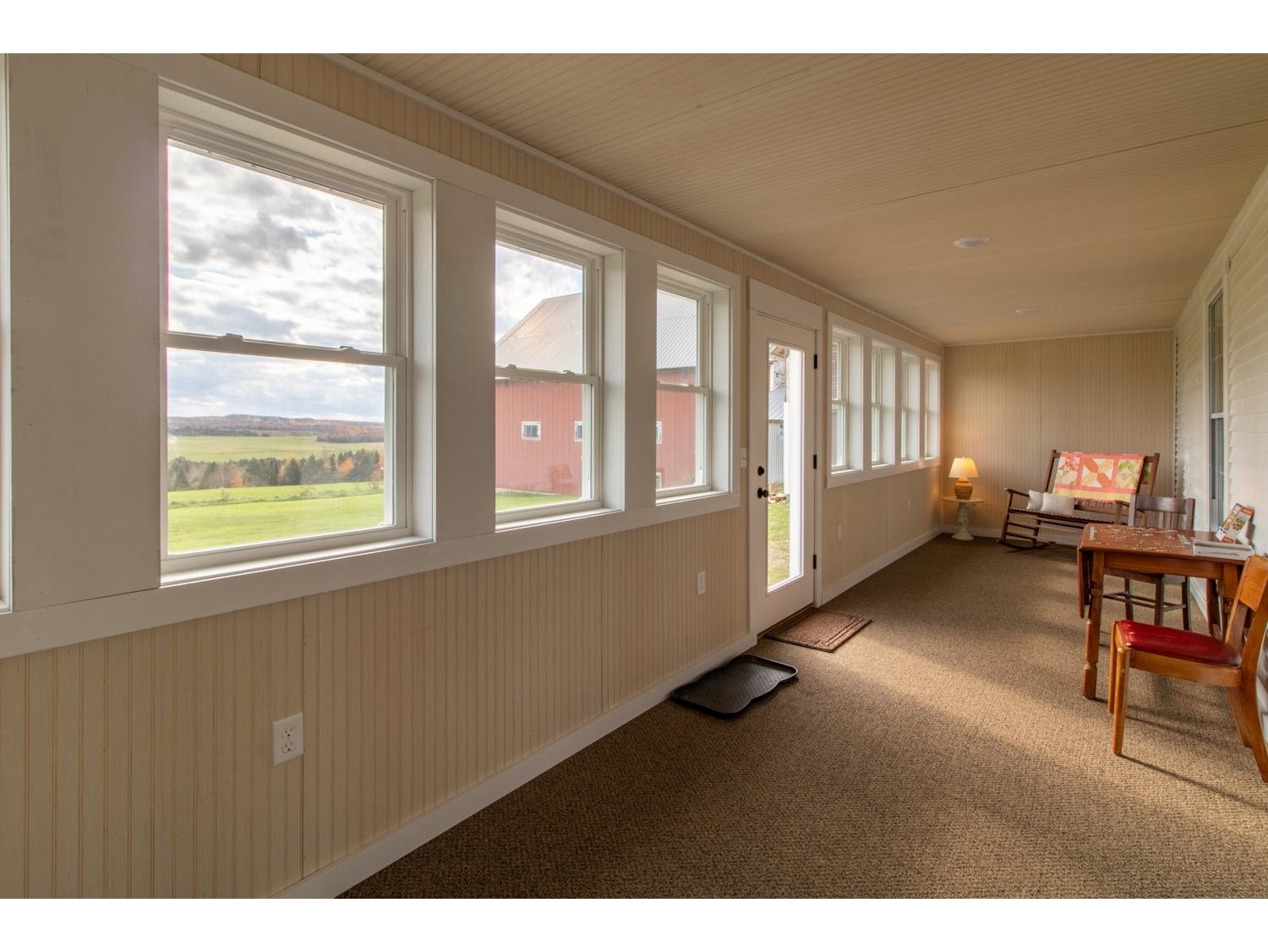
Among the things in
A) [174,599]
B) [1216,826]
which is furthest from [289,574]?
[1216,826]

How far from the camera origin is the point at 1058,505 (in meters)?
6.50

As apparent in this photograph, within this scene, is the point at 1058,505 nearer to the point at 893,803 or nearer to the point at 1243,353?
the point at 1243,353

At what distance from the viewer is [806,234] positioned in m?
3.35

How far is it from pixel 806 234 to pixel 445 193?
80.7 inches

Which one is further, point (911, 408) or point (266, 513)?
point (911, 408)

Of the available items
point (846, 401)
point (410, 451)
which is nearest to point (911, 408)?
point (846, 401)

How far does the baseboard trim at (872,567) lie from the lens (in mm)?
4748

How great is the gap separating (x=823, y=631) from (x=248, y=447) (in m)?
3.37

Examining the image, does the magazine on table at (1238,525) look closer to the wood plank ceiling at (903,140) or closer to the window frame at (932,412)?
the wood plank ceiling at (903,140)

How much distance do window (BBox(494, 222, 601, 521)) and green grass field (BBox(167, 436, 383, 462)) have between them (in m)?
0.60

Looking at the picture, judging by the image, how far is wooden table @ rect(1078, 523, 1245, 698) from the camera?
8.91 ft

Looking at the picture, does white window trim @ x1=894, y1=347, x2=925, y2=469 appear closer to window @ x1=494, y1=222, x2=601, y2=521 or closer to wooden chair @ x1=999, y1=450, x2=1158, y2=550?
wooden chair @ x1=999, y1=450, x2=1158, y2=550

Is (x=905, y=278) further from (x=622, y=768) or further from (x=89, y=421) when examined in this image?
(x=89, y=421)

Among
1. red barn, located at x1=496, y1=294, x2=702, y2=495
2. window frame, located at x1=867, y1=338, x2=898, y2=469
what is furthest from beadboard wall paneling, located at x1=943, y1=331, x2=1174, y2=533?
→ red barn, located at x1=496, y1=294, x2=702, y2=495
